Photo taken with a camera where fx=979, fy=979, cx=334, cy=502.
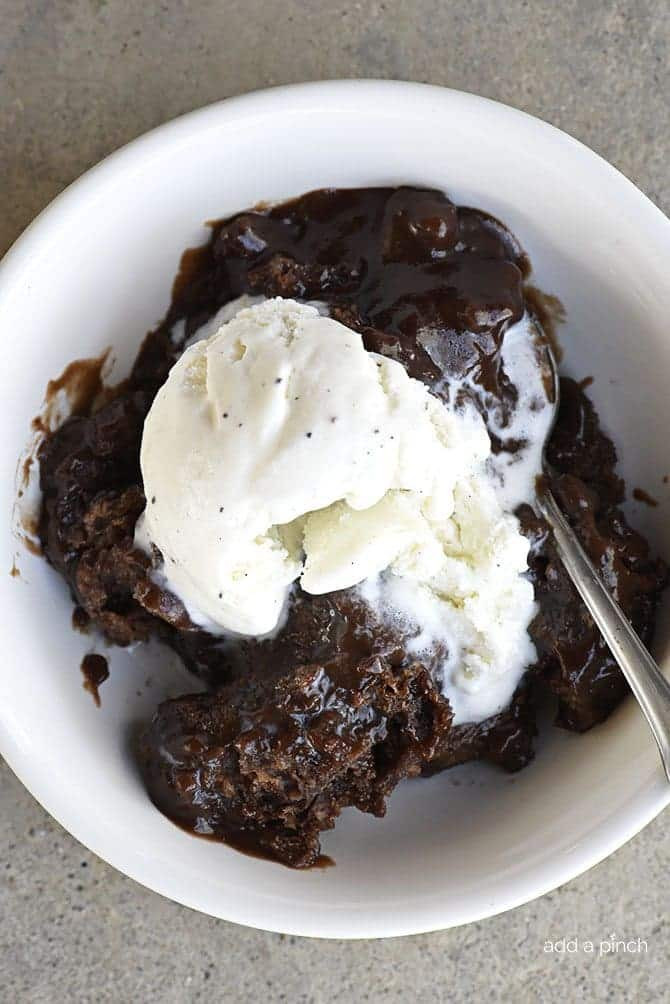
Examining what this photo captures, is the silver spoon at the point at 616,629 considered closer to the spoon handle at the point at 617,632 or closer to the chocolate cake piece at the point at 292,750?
the spoon handle at the point at 617,632

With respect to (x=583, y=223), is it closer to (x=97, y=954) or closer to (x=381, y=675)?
(x=381, y=675)

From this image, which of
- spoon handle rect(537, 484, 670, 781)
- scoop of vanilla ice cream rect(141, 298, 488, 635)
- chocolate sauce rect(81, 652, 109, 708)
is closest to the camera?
scoop of vanilla ice cream rect(141, 298, 488, 635)

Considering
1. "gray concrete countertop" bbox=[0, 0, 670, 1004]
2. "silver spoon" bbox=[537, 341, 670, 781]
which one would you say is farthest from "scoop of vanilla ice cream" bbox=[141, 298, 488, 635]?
"gray concrete countertop" bbox=[0, 0, 670, 1004]

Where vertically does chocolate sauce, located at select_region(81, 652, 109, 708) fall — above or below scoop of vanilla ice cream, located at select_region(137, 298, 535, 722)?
below

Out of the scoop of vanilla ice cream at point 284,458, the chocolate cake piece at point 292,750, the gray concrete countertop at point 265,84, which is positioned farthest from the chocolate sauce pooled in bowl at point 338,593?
the gray concrete countertop at point 265,84

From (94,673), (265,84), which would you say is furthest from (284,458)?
(265,84)

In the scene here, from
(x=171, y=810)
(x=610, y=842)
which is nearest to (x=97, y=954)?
(x=171, y=810)

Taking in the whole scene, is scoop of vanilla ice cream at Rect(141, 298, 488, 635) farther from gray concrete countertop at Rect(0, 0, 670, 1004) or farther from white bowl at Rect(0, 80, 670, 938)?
gray concrete countertop at Rect(0, 0, 670, 1004)
